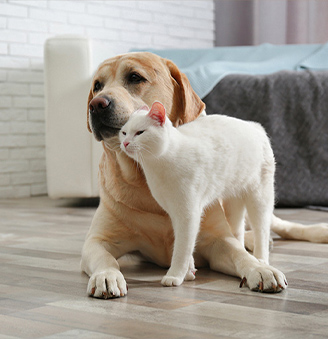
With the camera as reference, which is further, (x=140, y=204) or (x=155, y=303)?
(x=140, y=204)

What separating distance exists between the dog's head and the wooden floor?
39cm

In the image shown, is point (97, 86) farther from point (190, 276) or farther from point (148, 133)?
point (190, 276)

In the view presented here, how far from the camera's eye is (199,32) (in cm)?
520

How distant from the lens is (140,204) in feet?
5.28

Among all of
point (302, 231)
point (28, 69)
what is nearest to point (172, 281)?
point (302, 231)

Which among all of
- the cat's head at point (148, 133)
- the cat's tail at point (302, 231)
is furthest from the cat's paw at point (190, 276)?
the cat's tail at point (302, 231)

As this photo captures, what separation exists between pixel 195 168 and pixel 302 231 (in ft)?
2.97

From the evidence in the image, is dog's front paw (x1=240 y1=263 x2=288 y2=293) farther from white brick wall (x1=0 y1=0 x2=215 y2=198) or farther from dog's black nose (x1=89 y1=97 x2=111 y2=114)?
white brick wall (x1=0 y1=0 x2=215 y2=198)

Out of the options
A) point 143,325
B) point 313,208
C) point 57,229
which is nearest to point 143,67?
point 143,325

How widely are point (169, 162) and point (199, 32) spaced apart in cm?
406

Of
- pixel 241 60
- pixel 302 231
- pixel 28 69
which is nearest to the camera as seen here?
pixel 302 231

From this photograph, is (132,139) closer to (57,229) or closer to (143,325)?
(143,325)

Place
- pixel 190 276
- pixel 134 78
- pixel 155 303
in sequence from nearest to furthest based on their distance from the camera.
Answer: pixel 155 303
pixel 190 276
pixel 134 78

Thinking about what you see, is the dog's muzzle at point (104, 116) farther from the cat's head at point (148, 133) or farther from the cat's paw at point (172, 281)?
the cat's paw at point (172, 281)
